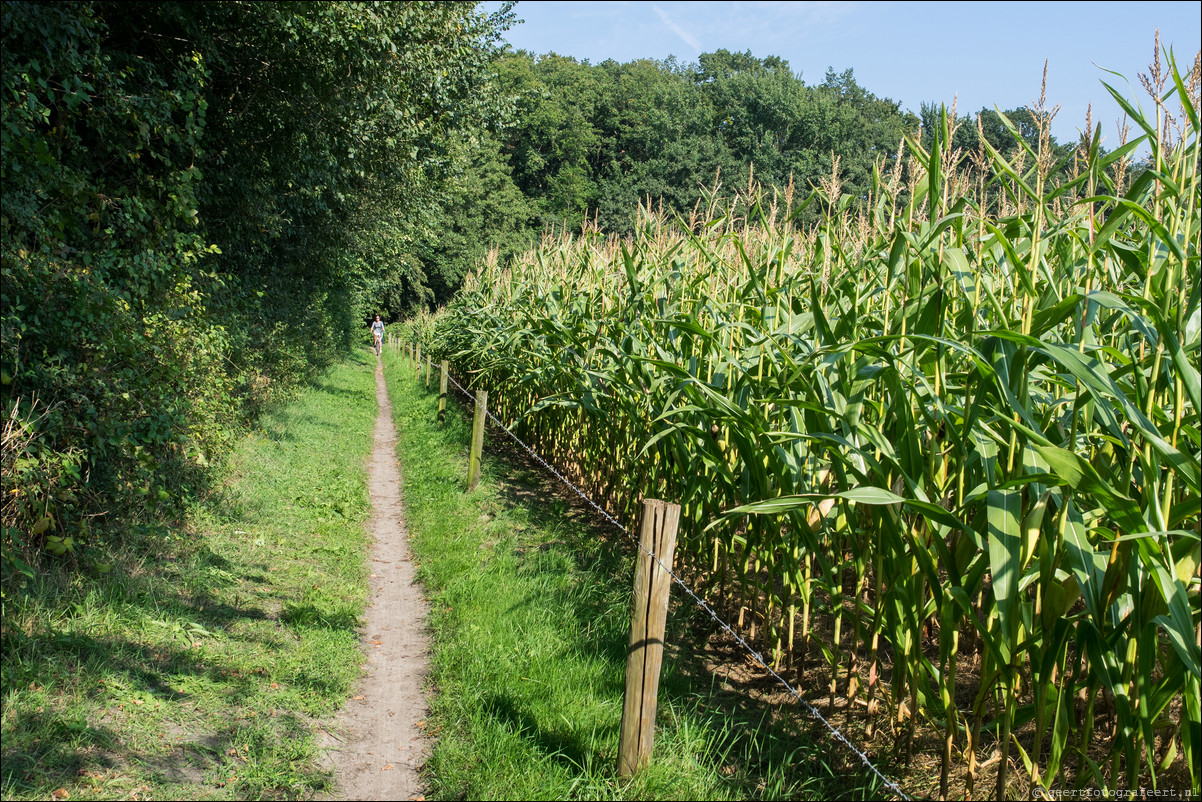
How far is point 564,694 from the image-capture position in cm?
374

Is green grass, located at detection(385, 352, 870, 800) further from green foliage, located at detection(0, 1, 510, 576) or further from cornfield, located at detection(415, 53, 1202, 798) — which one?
green foliage, located at detection(0, 1, 510, 576)

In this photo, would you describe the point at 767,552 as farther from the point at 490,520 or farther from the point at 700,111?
the point at 700,111

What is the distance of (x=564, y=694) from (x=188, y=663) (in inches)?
76.6

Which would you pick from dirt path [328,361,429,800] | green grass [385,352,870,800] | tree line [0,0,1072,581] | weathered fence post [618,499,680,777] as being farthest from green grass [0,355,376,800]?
weathered fence post [618,499,680,777]

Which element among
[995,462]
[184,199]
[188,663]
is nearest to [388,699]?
[188,663]

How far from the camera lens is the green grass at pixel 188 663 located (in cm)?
301

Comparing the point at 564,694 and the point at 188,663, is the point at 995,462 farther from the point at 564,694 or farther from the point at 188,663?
the point at 188,663

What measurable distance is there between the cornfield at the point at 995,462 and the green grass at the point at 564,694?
0.36 m

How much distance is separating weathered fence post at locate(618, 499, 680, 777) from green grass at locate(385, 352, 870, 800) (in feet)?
0.46

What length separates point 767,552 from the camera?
3.57 meters

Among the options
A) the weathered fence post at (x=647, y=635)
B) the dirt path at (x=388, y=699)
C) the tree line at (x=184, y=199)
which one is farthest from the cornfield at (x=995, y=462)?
the dirt path at (x=388, y=699)

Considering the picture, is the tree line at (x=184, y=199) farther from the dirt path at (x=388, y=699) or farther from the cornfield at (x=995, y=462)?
the dirt path at (x=388, y=699)

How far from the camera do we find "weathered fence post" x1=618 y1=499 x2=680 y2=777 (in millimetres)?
2926

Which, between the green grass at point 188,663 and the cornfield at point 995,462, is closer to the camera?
the cornfield at point 995,462
